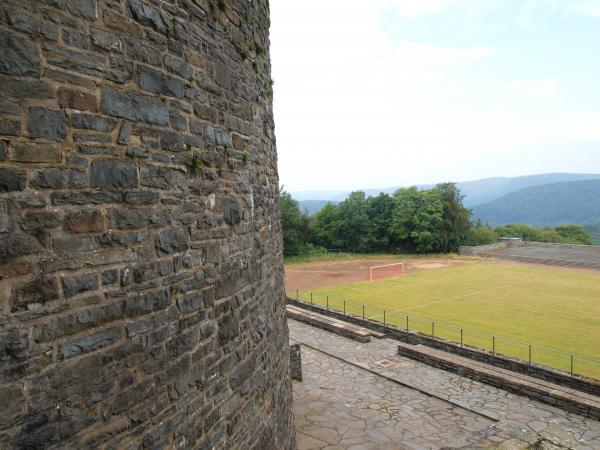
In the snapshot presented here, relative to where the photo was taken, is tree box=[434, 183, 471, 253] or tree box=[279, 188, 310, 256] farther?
tree box=[434, 183, 471, 253]

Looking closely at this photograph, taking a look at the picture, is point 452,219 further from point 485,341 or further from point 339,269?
point 485,341

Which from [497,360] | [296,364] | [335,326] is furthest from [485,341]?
[296,364]

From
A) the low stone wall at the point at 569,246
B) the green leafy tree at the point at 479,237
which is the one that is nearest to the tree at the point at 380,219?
the green leafy tree at the point at 479,237

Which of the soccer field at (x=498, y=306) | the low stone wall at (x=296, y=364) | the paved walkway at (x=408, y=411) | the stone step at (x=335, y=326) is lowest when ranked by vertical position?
the soccer field at (x=498, y=306)

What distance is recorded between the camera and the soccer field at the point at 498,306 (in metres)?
16.9

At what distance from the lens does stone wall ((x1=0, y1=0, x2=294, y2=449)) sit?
2.17 m

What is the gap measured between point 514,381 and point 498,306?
12.4 meters

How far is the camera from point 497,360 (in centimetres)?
1424

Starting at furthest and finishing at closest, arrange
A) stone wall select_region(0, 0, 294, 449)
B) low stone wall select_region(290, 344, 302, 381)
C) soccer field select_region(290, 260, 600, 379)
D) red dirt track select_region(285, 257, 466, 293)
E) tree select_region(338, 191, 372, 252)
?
tree select_region(338, 191, 372, 252) < red dirt track select_region(285, 257, 466, 293) < soccer field select_region(290, 260, 600, 379) < low stone wall select_region(290, 344, 302, 381) < stone wall select_region(0, 0, 294, 449)

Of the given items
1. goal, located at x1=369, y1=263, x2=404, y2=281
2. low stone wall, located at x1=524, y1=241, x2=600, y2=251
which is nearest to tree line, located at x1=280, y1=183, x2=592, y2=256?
low stone wall, located at x1=524, y1=241, x2=600, y2=251

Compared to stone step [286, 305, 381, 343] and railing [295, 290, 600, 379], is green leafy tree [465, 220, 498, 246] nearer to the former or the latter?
railing [295, 290, 600, 379]

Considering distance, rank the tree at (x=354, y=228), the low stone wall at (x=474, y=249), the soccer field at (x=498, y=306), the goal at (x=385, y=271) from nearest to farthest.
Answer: the soccer field at (x=498, y=306) → the goal at (x=385, y=271) → the low stone wall at (x=474, y=249) → the tree at (x=354, y=228)

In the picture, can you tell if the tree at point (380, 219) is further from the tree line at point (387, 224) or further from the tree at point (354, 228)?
the tree at point (354, 228)

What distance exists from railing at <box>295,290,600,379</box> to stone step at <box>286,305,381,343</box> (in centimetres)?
137
